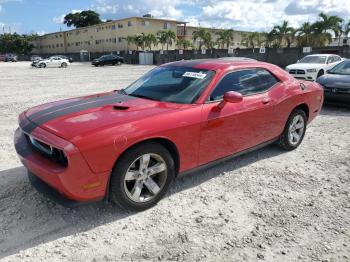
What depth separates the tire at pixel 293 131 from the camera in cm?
525

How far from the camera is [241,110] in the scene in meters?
4.25

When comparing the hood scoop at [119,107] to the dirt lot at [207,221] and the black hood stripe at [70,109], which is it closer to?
A: the black hood stripe at [70,109]

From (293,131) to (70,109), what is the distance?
11.8ft

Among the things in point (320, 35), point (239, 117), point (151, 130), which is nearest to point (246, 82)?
point (239, 117)

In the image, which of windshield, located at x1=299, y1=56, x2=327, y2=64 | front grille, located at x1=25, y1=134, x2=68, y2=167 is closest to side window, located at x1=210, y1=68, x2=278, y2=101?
front grille, located at x1=25, y1=134, x2=68, y2=167

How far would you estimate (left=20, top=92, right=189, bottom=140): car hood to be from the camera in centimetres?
314

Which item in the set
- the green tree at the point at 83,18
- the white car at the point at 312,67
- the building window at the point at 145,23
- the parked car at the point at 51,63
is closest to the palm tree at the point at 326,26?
the white car at the point at 312,67

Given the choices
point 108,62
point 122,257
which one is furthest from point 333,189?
point 108,62

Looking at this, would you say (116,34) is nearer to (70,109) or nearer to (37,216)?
(70,109)

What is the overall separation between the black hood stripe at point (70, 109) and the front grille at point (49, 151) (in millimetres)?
138

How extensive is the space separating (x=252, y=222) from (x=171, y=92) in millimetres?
1794

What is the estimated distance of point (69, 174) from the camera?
2928 millimetres

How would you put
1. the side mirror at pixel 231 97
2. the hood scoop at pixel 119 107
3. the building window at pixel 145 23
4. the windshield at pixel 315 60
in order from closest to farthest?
1. the hood scoop at pixel 119 107
2. the side mirror at pixel 231 97
3. the windshield at pixel 315 60
4. the building window at pixel 145 23

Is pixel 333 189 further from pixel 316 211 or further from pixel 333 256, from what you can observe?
pixel 333 256
